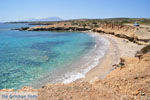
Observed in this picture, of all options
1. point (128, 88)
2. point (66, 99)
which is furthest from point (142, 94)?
point (66, 99)

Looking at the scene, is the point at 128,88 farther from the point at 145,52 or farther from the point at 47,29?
the point at 47,29

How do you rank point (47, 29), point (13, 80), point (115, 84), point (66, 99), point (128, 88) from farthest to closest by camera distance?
point (47, 29) → point (13, 80) → point (115, 84) → point (128, 88) → point (66, 99)

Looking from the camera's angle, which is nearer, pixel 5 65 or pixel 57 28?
pixel 5 65

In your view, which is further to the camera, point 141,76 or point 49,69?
point 49,69

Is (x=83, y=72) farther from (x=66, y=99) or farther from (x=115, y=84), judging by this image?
(x=66, y=99)

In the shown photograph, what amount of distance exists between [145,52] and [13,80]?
1194 centimetres

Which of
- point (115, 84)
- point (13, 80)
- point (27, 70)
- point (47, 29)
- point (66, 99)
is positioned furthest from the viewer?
point (47, 29)

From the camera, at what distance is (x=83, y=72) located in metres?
12.8

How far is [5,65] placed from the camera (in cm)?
1525

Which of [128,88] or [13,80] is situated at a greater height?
[128,88]

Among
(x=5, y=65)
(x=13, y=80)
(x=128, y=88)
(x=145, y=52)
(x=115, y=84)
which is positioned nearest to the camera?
(x=128, y=88)

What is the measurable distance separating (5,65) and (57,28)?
60988 millimetres

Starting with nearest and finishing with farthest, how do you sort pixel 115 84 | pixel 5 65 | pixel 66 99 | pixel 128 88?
pixel 66 99, pixel 128 88, pixel 115 84, pixel 5 65

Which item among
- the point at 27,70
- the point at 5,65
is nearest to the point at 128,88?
the point at 27,70
